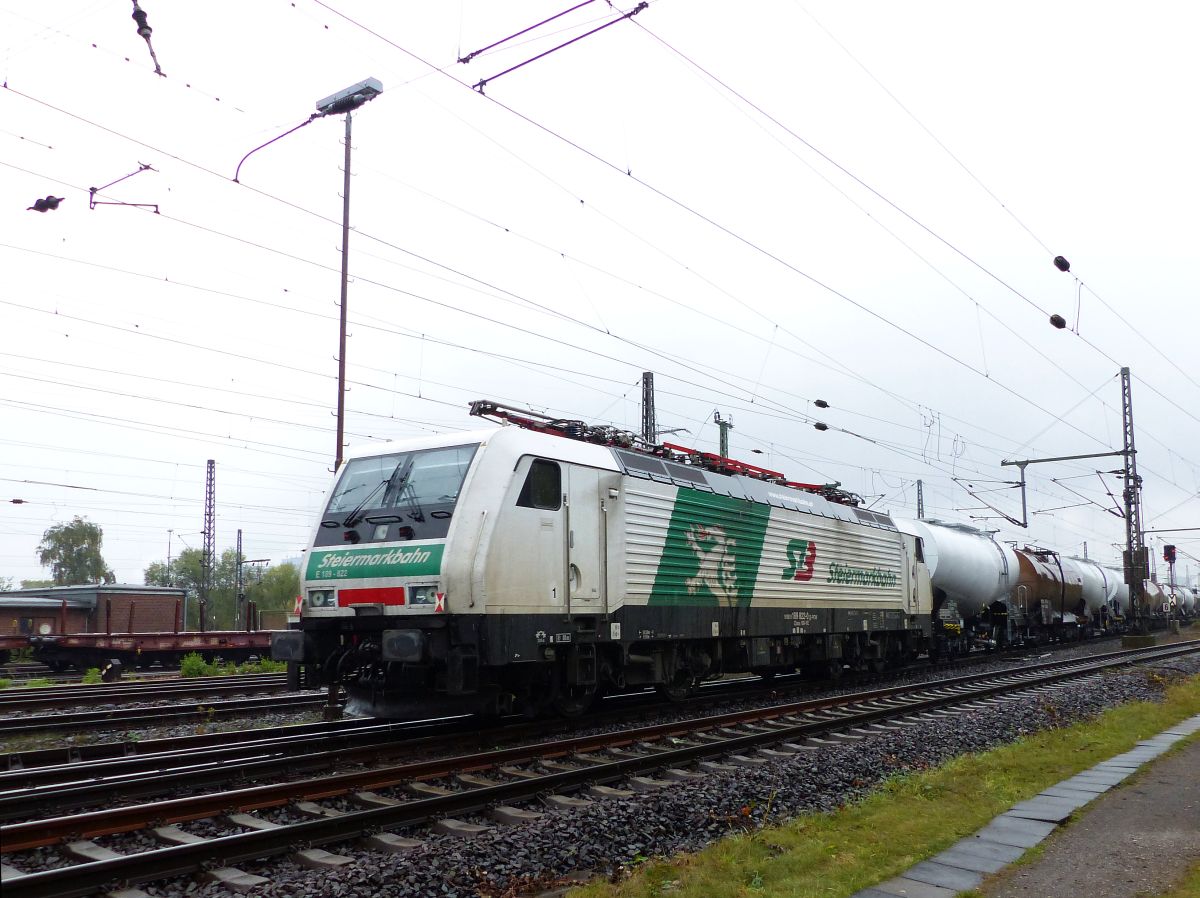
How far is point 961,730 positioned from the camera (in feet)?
39.1

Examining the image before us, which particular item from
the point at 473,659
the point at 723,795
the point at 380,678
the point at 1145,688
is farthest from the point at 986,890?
the point at 1145,688

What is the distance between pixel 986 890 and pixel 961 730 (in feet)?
22.5

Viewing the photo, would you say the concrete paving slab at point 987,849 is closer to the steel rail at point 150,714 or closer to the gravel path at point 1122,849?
the gravel path at point 1122,849

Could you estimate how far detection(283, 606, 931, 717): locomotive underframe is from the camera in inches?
384

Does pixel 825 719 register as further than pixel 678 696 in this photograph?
No

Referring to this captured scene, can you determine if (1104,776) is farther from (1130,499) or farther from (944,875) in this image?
(1130,499)

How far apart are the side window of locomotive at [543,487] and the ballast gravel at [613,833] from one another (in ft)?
11.7

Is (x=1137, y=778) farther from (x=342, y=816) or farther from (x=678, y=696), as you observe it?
(x=342, y=816)

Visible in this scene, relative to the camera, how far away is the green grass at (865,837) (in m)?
5.65

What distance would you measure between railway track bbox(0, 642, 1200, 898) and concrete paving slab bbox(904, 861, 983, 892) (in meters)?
2.68

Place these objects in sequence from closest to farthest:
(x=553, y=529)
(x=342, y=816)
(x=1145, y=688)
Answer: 1. (x=342, y=816)
2. (x=553, y=529)
3. (x=1145, y=688)

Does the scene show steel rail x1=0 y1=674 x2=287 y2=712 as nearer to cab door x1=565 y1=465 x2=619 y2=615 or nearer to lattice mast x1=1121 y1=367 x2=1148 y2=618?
cab door x1=565 y1=465 x2=619 y2=615

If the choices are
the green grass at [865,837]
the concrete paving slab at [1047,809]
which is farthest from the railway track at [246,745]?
the concrete paving slab at [1047,809]

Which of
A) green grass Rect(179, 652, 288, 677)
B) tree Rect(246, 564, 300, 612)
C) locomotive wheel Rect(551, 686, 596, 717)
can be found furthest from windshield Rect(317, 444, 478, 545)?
tree Rect(246, 564, 300, 612)
